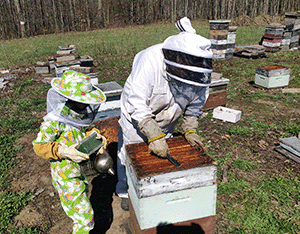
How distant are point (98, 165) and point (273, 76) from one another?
5.76 metres

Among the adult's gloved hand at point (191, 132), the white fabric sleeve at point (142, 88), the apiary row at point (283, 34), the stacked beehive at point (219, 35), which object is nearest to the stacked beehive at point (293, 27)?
the apiary row at point (283, 34)

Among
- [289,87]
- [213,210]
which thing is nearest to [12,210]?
[213,210]

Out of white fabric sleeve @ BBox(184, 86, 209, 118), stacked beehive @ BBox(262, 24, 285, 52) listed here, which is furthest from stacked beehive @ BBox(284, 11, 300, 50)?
white fabric sleeve @ BBox(184, 86, 209, 118)

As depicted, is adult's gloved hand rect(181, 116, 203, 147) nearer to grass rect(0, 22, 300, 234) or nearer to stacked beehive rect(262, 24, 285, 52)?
grass rect(0, 22, 300, 234)

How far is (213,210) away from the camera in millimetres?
2012

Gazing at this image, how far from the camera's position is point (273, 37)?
1045 cm

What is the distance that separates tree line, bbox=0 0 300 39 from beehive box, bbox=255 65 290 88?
13.4m

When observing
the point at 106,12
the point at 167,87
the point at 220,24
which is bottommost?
the point at 167,87

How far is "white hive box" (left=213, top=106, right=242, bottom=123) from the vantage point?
16.3 feet

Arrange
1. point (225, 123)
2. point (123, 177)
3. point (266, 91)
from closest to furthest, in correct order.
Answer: point (123, 177), point (225, 123), point (266, 91)

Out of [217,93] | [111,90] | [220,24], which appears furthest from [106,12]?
[111,90]

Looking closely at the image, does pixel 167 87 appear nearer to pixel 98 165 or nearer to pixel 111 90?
pixel 98 165

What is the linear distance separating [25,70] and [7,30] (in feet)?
24.6

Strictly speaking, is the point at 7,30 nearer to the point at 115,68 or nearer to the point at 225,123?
the point at 115,68
